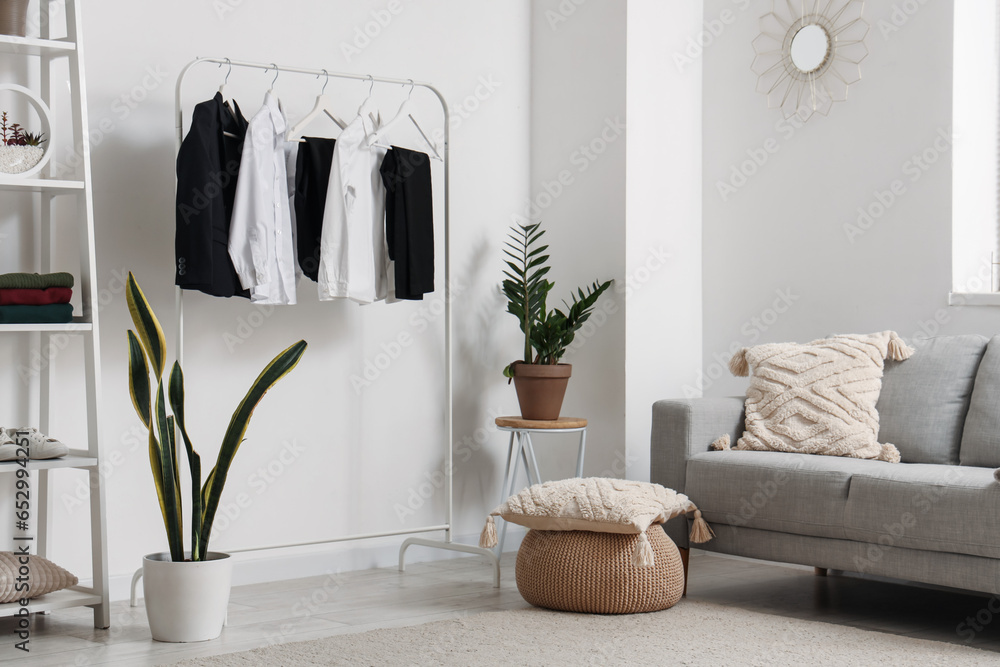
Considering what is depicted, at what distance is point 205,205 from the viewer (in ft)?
10.6

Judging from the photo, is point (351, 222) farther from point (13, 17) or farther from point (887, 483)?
point (887, 483)

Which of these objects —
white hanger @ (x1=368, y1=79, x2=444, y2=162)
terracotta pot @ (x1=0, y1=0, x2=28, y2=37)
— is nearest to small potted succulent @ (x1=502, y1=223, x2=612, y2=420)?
white hanger @ (x1=368, y1=79, x2=444, y2=162)

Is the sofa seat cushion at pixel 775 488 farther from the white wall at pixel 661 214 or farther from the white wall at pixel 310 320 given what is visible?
the white wall at pixel 310 320

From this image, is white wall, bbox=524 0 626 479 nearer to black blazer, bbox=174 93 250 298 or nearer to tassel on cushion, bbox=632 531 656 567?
tassel on cushion, bbox=632 531 656 567

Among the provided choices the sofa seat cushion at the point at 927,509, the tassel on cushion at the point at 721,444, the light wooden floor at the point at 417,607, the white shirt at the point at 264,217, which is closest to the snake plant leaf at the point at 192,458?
the light wooden floor at the point at 417,607

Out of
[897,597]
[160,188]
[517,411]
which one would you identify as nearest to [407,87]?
[160,188]

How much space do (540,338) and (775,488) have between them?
45.7 inches

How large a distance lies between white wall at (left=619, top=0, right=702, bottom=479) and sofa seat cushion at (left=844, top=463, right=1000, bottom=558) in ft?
4.33

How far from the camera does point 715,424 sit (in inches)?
134

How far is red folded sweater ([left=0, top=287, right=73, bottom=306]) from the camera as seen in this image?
2842mm

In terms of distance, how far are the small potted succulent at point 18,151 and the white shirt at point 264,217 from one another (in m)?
0.60

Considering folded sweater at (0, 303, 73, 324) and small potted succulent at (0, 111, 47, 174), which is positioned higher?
small potted succulent at (0, 111, 47, 174)

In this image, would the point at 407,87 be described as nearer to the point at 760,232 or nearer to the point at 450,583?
the point at 760,232

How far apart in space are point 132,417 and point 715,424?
188 cm
